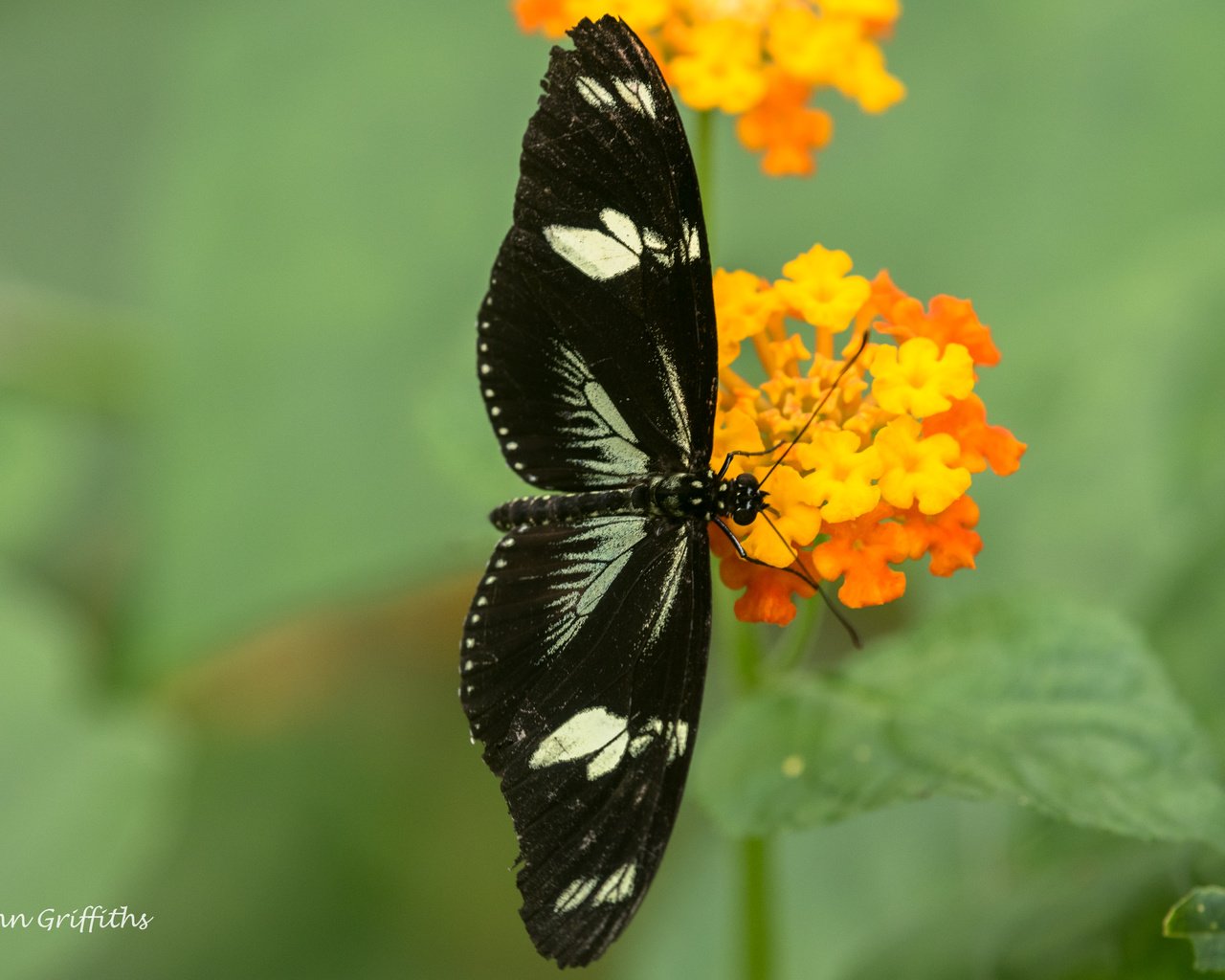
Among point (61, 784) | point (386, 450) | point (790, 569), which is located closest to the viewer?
point (790, 569)

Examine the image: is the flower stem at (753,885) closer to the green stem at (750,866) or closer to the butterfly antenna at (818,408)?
the green stem at (750,866)

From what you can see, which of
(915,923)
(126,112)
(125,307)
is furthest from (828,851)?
(126,112)

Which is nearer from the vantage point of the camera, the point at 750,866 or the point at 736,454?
the point at 736,454

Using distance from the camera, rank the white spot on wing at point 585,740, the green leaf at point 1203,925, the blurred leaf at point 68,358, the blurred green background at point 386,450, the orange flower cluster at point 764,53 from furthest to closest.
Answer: the blurred leaf at point 68,358, the blurred green background at point 386,450, the orange flower cluster at point 764,53, the white spot on wing at point 585,740, the green leaf at point 1203,925

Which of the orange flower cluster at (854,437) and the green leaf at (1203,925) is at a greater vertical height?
the orange flower cluster at (854,437)

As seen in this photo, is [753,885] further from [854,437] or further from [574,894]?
[854,437]

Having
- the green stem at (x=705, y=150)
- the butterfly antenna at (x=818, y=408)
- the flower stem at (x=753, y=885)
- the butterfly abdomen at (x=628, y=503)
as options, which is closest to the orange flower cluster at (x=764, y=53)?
the green stem at (x=705, y=150)

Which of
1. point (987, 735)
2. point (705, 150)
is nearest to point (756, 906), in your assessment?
point (987, 735)
